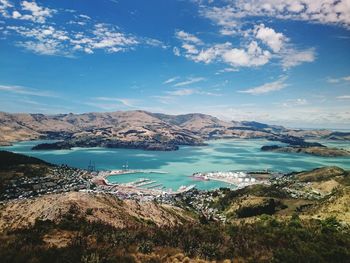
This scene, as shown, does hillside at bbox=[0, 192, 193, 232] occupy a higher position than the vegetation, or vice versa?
the vegetation

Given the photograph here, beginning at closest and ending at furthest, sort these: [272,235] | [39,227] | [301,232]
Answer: [39,227], [272,235], [301,232]

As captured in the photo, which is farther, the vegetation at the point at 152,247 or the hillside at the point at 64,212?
the hillside at the point at 64,212

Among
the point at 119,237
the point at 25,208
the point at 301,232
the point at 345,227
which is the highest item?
the point at 119,237

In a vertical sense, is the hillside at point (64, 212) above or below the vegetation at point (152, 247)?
below

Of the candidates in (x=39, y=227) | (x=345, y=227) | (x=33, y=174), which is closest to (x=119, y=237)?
(x=39, y=227)

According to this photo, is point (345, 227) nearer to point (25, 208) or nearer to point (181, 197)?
point (25, 208)

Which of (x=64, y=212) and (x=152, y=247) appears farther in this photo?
(x=64, y=212)

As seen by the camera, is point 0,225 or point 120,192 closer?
point 0,225

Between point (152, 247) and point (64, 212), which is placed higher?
point (152, 247)

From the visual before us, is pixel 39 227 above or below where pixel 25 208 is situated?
above

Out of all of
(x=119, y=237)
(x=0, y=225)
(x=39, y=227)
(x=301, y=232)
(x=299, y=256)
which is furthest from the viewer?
(x=0, y=225)

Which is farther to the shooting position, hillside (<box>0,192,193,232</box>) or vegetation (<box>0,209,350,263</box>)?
hillside (<box>0,192,193,232</box>)
